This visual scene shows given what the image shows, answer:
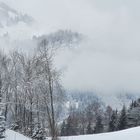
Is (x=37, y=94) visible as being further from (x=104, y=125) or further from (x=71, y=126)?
(x=104, y=125)

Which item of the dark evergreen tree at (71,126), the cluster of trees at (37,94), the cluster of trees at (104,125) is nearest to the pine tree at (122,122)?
the cluster of trees at (104,125)

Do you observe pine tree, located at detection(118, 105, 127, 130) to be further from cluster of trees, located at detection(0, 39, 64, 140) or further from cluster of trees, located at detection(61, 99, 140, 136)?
cluster of trees, located at detection(0, 39, 64, 140)

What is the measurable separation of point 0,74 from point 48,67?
56.4 feet

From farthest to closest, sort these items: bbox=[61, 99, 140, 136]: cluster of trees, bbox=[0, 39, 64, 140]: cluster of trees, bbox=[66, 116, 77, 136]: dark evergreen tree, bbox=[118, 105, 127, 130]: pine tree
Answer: bbox=[66, 116, 77, 136]: dark evergreen tree
bbox=[61, 99, 140, 136]: cluster of trees
bbox=[118, 105, 127, 130]: pine tree
bbox=[0, 39, 64, 140]: cluster of trees

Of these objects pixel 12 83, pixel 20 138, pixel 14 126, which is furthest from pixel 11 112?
pixel 20 138

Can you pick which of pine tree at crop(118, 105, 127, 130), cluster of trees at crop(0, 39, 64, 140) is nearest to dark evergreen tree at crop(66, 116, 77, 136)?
pine tree at crop(118, 105, 127, 130)

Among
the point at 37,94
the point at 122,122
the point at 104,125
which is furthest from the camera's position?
the point at 104,125

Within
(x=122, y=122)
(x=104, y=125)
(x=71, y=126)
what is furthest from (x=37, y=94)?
(x=104, y=125)

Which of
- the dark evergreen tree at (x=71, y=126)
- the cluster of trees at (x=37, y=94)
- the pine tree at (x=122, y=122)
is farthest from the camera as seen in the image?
the dark evergreen tree at (x=71, y=126)

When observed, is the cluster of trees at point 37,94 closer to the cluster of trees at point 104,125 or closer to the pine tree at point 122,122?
the cluster of trees at point 104,125

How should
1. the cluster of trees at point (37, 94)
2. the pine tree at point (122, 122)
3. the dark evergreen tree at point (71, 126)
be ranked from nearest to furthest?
1. the cluster of trees at point (37, 94)
2. the pine tree at point (122, 122)
3. the dark evergreen tree at point (71, 126)

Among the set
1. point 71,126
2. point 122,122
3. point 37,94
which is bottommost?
point 71,126

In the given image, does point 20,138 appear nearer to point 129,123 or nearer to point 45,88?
point 45,88

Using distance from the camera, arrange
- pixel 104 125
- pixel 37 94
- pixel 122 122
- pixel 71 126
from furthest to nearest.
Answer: pixel 104 125
pixel 71 126
pixel 122 122
pixel 37 94
